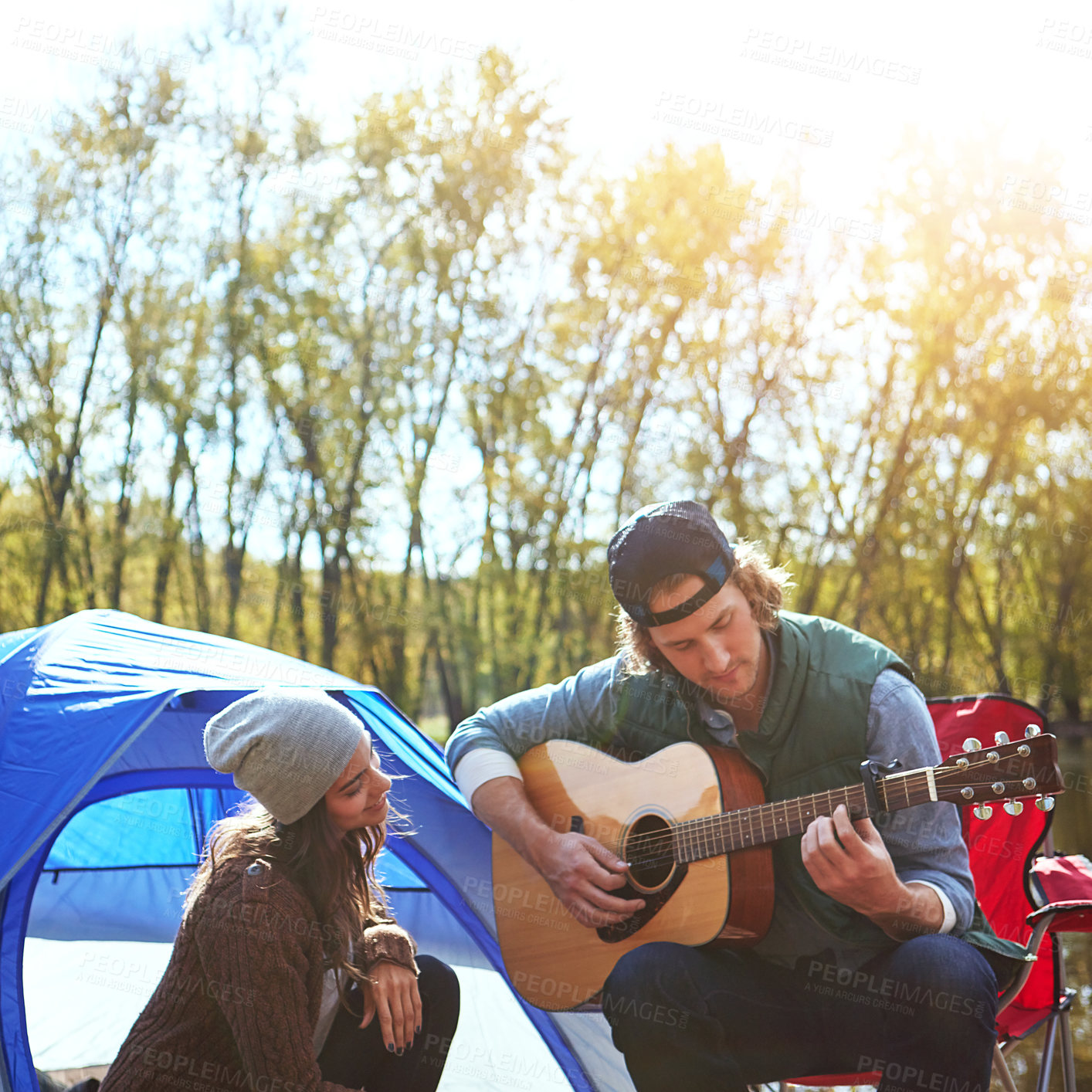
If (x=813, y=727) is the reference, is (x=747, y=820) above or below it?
below

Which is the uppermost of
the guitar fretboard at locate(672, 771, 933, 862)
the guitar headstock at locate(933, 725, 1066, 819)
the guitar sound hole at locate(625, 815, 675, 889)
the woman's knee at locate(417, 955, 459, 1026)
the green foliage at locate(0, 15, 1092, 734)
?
the green foliage at locate(0, 15, 1092, 734)

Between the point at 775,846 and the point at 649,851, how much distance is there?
253mm

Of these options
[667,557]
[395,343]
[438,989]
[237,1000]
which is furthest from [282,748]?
[395,343]

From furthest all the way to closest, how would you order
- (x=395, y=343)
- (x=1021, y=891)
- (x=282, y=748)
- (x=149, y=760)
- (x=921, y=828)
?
(x=395, y=343) < (x=149, y=760) < (x=1021, y=891) < (x=921, y=828) < (x=282, y=748)

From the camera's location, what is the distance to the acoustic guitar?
1619mm

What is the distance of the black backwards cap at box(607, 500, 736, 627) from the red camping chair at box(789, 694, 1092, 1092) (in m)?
0.55

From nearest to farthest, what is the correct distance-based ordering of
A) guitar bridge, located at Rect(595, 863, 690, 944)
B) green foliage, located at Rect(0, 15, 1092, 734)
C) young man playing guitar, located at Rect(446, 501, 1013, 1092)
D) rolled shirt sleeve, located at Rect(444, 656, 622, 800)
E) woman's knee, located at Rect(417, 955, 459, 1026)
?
young man playing guitar, located at Rect(446, 501, 1013, 1092) < woman's knee, located at Rect(417, 955, 459, 1026) < guitar bridge, located at Rect(595, 863, 690, 944) < rolled shirt sleeve, located at Rect(444, 656, 622, 800) < green foliage, located at Rect(0, 15, 1092, 734)

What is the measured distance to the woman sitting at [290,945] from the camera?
4.26 ft

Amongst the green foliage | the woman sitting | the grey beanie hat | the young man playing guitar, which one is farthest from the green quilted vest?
the green foliage

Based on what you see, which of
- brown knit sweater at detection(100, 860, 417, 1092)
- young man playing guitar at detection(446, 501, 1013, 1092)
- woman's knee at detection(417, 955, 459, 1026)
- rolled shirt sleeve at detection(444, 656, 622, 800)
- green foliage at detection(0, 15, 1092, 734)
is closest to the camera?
Answer: brown knit sweater at detection(100, 860, 417, 1092)

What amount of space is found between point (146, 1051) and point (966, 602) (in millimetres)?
12321

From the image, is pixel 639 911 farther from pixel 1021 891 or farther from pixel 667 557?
pixel 1021 891

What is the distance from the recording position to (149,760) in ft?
7.98

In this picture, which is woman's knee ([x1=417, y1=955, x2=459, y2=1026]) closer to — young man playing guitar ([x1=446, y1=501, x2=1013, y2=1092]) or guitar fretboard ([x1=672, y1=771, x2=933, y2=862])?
young man playing guitar ([x1=446, y1=501, x2=1013, y2=1092])
